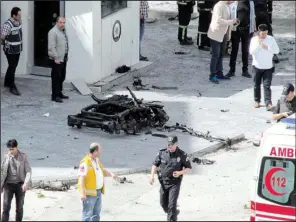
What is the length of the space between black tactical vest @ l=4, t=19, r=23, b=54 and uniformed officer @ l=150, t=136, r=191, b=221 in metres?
7.04

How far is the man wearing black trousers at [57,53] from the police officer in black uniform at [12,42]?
0.85 metres

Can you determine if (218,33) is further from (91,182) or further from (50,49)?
(91,182)

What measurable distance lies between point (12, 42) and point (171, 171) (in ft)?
24.1

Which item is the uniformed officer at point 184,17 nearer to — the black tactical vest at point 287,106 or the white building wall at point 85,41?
the white building wall at point 85,41

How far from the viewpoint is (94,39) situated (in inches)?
774

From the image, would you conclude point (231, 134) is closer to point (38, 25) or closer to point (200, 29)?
point (38, 25)

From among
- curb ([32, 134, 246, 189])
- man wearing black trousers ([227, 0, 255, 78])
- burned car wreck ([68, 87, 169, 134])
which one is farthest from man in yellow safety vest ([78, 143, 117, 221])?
man wearing black trousers ([227, 0, 255, 78])

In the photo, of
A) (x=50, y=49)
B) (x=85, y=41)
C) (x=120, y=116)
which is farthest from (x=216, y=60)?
(x=120, y=116)

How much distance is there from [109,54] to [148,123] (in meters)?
3.82

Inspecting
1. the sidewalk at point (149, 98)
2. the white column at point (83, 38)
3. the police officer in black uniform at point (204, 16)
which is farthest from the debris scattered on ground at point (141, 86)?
the police officer in black uniform at point (204, 16)

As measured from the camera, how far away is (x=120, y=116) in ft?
53.9

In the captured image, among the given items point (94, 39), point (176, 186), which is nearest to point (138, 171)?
point (176, 186)

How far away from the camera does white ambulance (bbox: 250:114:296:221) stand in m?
10.9

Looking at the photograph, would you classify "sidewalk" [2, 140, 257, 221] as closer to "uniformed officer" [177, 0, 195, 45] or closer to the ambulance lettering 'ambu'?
the ambulance lettering 'ambu'
